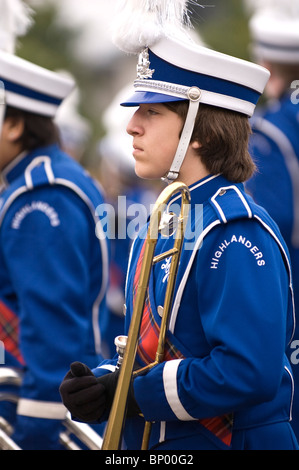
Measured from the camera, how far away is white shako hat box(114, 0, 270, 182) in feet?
8.14

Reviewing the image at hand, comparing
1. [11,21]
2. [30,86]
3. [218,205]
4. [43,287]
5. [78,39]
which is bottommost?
[218,205]

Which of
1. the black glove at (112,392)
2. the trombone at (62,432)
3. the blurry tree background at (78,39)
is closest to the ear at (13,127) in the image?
the trombone at (62,432)

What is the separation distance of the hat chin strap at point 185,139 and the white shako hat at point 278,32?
235 cm

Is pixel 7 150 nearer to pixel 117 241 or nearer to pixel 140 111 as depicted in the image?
pixel 140 111

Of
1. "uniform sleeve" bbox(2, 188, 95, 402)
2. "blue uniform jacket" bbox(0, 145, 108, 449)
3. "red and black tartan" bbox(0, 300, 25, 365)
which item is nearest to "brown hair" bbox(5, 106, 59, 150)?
"blue uniform jacket" bbox(0, 145, 108, 449)

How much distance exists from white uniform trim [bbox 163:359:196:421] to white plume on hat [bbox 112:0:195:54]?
1007mm

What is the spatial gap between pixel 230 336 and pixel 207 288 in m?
0.17

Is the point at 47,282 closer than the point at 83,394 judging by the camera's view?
No

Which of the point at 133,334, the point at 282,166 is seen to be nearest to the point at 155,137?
the point at 133,334

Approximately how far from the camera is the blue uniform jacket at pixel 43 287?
360 centimetres

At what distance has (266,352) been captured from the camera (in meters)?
2.23

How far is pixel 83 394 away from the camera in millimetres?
2414

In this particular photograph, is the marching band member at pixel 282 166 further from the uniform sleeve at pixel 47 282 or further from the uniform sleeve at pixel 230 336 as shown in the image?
the uniform sleeve at pixel 230 336

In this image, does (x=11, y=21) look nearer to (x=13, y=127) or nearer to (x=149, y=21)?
(x=13, y=127)
